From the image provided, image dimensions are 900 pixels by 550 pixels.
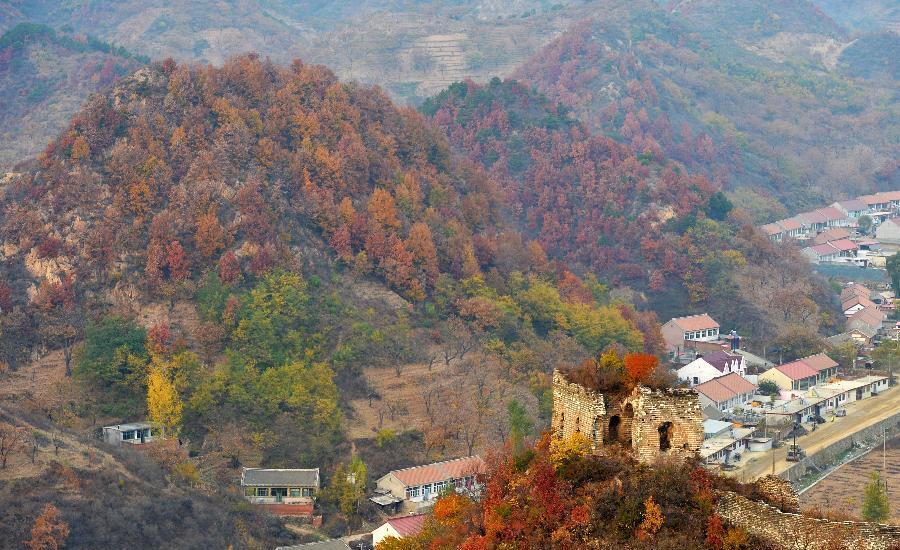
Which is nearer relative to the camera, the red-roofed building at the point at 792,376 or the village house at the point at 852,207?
the red-roofed building at the point at 792,376

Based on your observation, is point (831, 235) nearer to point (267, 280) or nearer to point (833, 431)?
point (833, 431)

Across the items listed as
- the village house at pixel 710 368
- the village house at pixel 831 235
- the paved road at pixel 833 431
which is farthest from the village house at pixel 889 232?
the village house at pixel 710 368

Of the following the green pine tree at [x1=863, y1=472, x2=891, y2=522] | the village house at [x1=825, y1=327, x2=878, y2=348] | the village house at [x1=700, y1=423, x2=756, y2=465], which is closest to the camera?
the green pine tree at [x1=863, y1=472, x2=891, y2=522]

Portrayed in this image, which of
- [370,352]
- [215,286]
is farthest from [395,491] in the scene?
[215,286]

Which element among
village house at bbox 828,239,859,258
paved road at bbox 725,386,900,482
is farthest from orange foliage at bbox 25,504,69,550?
village house at bbox 828,239,859,258

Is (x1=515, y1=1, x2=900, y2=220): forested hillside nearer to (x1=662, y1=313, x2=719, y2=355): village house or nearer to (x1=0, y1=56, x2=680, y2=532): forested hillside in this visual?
(x1=662, y1=313, x2=719, y2=355): village house

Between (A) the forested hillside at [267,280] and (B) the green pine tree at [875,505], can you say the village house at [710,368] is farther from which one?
(B) the green pine tree at [875,505]
